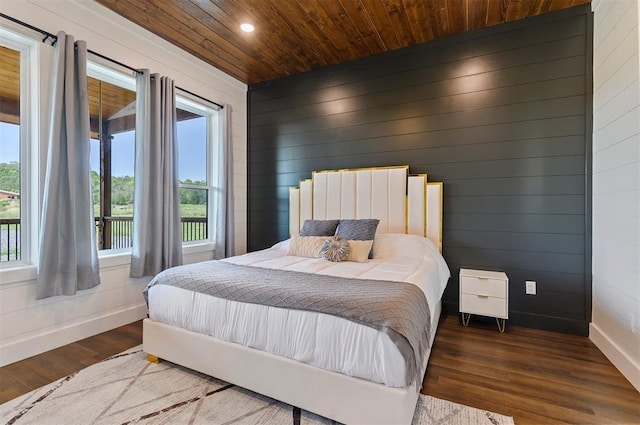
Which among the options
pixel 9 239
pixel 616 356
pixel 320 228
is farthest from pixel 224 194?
pixel 616 356

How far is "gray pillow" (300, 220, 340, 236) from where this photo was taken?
10.5ft

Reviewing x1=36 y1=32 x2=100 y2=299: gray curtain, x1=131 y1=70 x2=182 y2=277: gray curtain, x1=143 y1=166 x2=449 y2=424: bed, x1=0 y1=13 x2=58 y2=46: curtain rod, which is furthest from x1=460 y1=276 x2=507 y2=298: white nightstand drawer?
x1=0 y1=13 x2=58 y2=46: curtain rod

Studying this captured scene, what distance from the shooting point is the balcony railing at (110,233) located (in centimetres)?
235

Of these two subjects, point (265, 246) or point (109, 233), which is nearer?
point (109, 233)

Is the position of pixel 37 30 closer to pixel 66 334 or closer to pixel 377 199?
pixel 66 334

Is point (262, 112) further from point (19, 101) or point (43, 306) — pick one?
point (43, 306)

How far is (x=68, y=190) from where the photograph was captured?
2.41 metres

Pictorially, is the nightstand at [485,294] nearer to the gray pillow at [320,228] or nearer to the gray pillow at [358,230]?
the gray pillow at [358,230]

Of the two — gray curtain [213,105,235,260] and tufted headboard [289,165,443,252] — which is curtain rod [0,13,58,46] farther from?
tufted headboard [289,165,443,252]

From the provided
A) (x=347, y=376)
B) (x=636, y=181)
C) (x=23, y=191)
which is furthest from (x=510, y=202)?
(x=23, y=191)

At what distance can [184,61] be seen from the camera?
3.48 metres

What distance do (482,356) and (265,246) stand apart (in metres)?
2.90

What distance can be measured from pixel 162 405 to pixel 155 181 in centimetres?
207

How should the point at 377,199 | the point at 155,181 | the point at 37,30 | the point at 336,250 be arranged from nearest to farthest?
the point at 37,30, the point at 336,250, the point at 155,181, the point at 377,199
